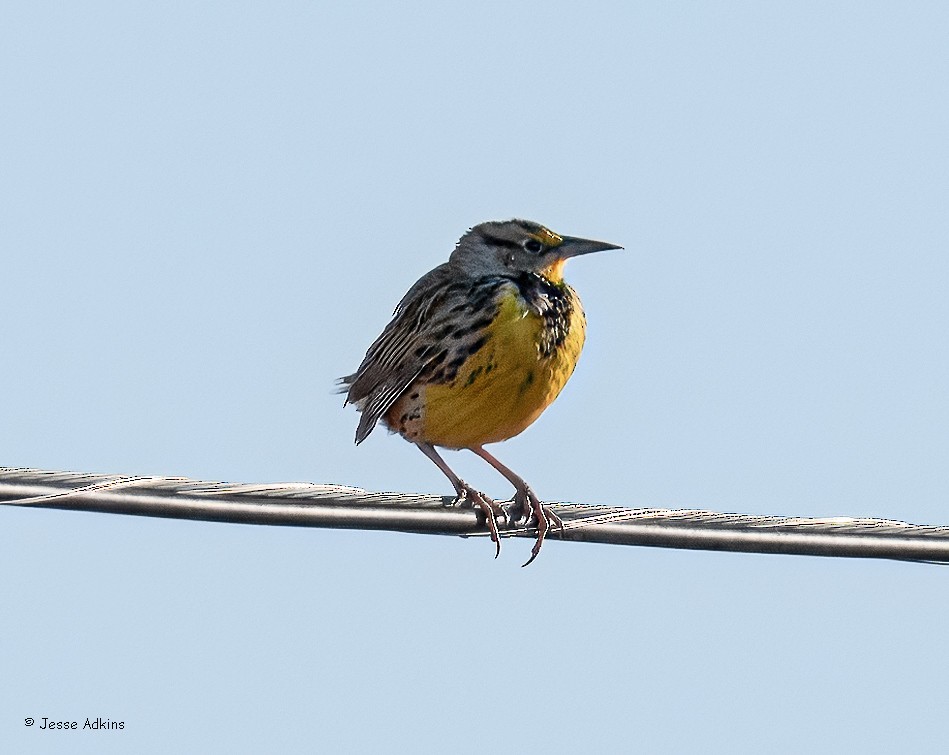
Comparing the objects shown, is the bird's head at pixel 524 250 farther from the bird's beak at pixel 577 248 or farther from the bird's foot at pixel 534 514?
the bird's foot at pixel 534 514

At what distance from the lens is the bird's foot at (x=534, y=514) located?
9.90 metres

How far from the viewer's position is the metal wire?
7.36 metres

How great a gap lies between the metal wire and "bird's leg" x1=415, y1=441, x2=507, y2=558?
30.1 inches

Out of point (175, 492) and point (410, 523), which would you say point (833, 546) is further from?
point (175, 492)

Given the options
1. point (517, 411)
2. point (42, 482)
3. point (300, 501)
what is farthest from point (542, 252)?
point (42, 482)

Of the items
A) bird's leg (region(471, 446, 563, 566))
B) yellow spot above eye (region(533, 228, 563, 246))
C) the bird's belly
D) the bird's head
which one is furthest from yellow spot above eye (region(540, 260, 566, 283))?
bird's leg (region(471, 446, 563, 566))

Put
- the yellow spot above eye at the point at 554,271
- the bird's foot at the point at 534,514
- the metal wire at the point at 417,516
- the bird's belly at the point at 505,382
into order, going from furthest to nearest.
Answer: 1. the yellow spot above eye at the point at 554,271
2. the bird's belly at the point at 505,382
3. the bird's foot at the point at 534,514
4. the metal wire at the point at 417,516

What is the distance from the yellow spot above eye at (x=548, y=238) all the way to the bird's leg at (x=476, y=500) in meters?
1.51

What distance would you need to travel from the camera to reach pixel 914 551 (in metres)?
8.55

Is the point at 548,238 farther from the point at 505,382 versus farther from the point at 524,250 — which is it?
the point at 505,382

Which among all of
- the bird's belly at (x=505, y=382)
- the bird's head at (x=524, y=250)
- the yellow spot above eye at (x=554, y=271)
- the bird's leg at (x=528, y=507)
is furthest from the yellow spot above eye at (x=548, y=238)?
the bird's leg at (x=528, y=507)

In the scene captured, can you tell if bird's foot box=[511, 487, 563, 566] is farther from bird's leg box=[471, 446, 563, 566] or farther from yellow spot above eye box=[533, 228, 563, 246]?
yellow spot above eye box=[533, 228, 563, 246]

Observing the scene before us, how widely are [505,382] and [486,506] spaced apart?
84 cm

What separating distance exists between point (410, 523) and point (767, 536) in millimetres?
1747
